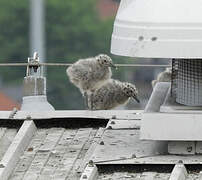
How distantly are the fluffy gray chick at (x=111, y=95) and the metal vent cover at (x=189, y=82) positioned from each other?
17.3 feet

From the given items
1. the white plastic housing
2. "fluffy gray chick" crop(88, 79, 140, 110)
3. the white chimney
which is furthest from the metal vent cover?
"fluffy gray chick" crop(88, 79, 140, 110)

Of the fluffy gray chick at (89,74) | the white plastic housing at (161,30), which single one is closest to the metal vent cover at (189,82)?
the white plastic housing at (161,30)

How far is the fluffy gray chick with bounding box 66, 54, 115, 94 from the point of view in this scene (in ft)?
48.1

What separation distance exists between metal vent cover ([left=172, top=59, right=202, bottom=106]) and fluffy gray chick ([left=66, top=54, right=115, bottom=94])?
18.5ft

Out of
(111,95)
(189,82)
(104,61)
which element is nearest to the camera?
(189,82)

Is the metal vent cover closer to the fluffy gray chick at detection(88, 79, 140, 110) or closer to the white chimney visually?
the white chimney

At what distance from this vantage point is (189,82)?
8922mm

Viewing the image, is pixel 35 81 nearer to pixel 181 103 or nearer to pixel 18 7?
pixel 181 103

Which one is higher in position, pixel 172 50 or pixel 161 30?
pixel 161 30

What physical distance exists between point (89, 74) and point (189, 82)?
19.1 ft

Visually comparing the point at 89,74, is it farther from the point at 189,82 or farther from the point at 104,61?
the point at 189,82

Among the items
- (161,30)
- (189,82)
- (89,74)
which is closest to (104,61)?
(89,74)

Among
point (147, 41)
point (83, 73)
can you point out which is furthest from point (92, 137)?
point (83, 73)

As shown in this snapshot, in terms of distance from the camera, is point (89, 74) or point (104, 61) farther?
point (104, 61)
